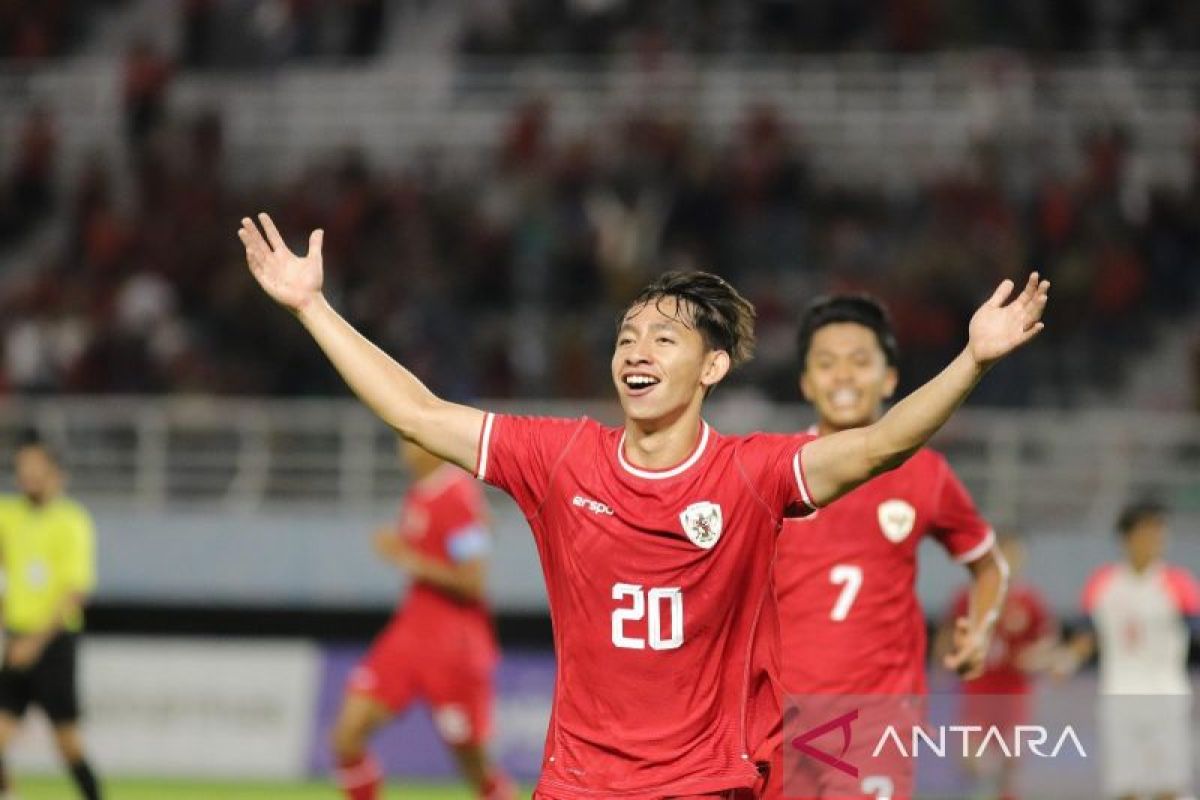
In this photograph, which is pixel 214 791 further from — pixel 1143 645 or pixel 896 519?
pixel 896 519

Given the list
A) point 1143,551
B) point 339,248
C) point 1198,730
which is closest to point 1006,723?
point 1143,551

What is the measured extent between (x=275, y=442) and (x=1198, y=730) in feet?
25.7

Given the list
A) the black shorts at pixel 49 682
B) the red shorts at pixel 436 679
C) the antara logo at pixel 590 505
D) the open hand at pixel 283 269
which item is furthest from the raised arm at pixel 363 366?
the black shorts at pixel 49 682

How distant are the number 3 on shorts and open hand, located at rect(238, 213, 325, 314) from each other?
1159 millimetres

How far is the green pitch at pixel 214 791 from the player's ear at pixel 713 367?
9.79 meters

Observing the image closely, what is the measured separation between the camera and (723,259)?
1800 centimetres

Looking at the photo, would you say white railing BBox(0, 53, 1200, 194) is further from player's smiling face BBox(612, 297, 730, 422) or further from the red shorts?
player's smiling face BBox(612, 297, 730, 422)

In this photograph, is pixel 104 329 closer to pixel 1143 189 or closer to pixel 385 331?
pixel 385 331

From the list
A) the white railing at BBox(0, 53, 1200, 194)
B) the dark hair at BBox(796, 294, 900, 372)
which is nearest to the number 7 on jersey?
the dark hair at BBox(796, 294, 900, 372)

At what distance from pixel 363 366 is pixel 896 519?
2.41 m

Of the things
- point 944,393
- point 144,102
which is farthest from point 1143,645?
point 144,102

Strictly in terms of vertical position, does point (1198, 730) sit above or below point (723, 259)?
below

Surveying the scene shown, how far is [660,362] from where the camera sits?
502cm

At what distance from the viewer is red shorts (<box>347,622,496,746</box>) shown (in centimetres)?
1105
